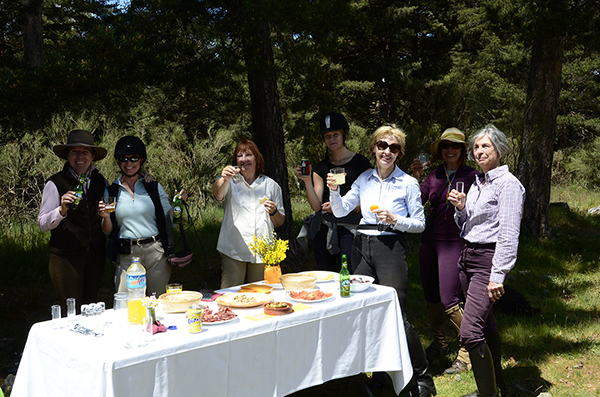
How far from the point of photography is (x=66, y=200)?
349 centimetres

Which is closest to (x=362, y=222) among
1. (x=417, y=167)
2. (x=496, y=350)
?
(x=417, y=167)

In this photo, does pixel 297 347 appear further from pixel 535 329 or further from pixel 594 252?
pixel 594 252

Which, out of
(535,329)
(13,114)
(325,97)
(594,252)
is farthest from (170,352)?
(594,252)

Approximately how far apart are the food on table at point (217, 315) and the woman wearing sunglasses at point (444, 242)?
1939 millimetres

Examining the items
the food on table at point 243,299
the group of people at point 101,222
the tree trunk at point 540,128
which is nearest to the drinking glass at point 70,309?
the food on table at point 243,299

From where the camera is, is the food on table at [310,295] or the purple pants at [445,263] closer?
the food on table at [310,295]

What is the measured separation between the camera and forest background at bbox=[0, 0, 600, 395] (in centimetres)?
523

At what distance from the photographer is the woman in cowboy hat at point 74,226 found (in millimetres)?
3701

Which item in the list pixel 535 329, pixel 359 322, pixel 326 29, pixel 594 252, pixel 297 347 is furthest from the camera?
pixel 594 252

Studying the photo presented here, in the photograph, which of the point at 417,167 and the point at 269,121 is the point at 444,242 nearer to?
the point at 417,167

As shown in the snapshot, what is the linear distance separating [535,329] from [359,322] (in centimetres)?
295

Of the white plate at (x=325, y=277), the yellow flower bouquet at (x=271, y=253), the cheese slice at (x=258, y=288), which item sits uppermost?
the yellow flower bouquet at (x=271, y=253)

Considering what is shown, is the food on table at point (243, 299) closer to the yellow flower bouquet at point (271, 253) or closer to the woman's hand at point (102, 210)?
the yellow flower bouquet at point (271, 253)

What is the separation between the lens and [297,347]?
114 inches
